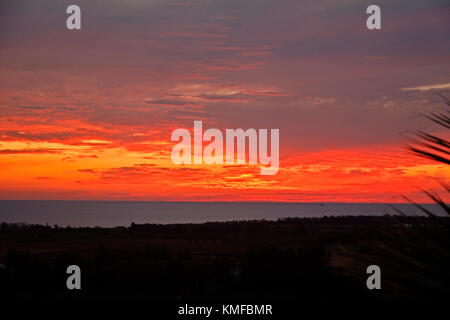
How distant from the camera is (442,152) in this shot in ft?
6.50

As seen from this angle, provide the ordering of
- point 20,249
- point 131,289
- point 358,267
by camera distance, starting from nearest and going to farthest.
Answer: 1. point 358,267
2. point 131,289
3. point 20,249

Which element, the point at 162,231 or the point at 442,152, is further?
the point at 162,231

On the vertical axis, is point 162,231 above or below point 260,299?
above

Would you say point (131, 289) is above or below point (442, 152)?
below

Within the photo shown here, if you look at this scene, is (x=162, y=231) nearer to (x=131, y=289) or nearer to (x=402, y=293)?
(x=131, y=289)
